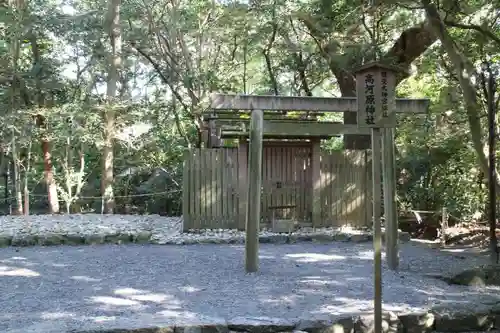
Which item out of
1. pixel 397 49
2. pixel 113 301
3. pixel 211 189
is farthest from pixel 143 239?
pixel 397 49

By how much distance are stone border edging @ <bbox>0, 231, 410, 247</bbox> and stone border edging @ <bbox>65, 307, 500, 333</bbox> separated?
4.92m

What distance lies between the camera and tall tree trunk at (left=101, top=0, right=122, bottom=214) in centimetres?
1318

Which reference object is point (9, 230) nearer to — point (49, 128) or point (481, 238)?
point (49, 128)

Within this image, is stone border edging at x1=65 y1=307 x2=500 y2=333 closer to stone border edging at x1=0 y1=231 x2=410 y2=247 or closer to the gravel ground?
the gravel ground

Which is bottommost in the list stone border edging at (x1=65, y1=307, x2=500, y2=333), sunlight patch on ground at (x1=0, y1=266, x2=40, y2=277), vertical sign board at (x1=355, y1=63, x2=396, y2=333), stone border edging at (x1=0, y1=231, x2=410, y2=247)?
stone border edging at (x1=65, y1=307, x2=500, y2=333)

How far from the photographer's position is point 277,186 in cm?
1041

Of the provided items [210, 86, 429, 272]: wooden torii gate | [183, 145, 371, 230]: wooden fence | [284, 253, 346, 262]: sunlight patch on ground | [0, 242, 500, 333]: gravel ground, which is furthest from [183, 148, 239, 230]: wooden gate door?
[210, 86, 429, 272]: wooden torii gate

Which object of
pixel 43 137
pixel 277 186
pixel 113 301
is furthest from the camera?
pixel 43 137

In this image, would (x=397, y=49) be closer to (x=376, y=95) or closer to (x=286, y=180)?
(x=286, y=180)

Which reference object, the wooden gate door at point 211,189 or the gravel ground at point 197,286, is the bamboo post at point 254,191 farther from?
→ the wooden gate door at point 211,189

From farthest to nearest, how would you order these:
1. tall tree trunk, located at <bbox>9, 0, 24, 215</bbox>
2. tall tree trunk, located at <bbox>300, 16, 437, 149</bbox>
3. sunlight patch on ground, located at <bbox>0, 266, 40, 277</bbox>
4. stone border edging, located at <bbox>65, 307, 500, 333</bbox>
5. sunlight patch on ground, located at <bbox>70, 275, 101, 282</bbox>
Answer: tall tree trunk, located at <bbox>9, 0, 24, 215</bbox>
tall tree trunk, located at <bbox>300, 16, 437, 149</bbox>
sunlight patch on ground, located at <bbox>0, 266, 40, 277</bbox>
sunlight patch on ground, located at <bbox>70, 275, 101, 282</bbox>
stone border edging, located at <bbox>65, 307, 500, 333</bbox>

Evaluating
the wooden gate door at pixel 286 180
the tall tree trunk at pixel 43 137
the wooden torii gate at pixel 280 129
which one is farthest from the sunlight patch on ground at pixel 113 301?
the tall tree trunk at pixel 43 137

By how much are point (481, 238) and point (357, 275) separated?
206 inches

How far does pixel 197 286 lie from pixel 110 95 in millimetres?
9087
